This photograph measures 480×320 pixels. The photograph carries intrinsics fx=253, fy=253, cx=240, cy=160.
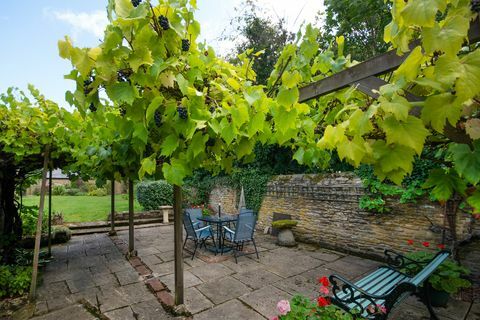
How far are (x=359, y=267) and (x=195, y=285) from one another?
3251 millimetres

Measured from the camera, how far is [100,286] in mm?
4285

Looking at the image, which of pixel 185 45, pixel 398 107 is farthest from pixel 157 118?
pixel 398 107

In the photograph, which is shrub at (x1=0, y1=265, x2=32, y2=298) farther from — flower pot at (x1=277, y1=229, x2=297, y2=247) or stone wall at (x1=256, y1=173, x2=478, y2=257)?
stone wall at (x1=256, y1=173, x2=478, y2=257)

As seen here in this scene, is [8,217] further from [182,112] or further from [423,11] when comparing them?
[423,11]

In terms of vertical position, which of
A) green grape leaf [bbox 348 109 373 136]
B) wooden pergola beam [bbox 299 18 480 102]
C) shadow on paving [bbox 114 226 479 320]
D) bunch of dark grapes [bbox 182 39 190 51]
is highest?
bunch of dark grapes [bbox 182 39 190 51]

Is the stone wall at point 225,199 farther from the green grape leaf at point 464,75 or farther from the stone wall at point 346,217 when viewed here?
the green grape leaf at point 464,75

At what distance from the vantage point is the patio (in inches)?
136

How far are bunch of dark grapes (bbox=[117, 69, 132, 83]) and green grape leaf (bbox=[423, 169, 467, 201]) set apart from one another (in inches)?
73.5

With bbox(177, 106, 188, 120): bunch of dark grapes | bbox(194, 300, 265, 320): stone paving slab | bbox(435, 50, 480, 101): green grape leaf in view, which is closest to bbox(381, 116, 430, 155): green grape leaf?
bbox(435, 50, 480, 101): green grape leaf

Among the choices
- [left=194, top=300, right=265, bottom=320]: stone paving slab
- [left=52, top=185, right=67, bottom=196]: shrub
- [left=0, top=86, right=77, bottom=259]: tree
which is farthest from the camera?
[left=52, top=185, right=67, bottom=196]: shrub

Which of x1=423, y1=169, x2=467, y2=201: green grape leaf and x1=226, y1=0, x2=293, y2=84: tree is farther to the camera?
x1=226, y1=0, x2=293, y2=84: tree

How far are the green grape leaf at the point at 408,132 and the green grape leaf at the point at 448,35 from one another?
25 centimetres

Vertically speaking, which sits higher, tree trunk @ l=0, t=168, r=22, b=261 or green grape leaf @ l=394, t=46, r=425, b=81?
green grape leaf @ l=394, t=46, r=425, b=81

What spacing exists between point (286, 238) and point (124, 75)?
5964 millimetres
